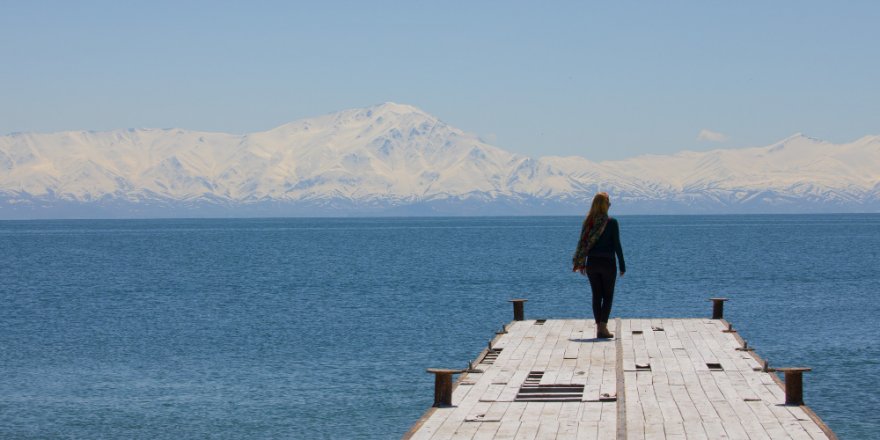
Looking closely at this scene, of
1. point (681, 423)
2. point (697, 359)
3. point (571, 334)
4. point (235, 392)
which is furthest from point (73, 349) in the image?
point (681, 423)

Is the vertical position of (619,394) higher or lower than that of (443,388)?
lower

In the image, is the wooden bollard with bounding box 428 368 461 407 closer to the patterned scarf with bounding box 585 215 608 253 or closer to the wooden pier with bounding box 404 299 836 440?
the wooden pier with bounding box 404 299 836 440

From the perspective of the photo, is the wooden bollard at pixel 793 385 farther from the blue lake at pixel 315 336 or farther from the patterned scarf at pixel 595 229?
the blue lake at pixel 315 336

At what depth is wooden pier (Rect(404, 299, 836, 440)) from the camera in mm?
12633

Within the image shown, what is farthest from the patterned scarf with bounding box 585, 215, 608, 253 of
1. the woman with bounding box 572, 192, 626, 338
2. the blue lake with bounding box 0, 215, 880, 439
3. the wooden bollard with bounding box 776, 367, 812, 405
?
the blue lake with bounding box 0, 215, 880, 439

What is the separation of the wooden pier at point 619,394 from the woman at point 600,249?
3.44 ft

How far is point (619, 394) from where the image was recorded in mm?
14391

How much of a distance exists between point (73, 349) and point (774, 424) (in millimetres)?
30309

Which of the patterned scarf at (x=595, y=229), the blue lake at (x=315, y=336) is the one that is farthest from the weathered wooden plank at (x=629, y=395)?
the blue lake at (x=315, y=336)

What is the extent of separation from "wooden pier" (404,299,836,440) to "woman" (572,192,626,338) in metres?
1.05

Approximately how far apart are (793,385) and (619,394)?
206 centimetres

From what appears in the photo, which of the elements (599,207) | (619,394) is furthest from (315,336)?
(619,394)

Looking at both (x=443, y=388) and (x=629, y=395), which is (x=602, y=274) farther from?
(x=443, y=388)

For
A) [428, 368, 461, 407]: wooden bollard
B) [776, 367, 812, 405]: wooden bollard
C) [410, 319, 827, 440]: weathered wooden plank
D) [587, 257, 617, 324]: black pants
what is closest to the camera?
[410, 319, 827, 440]: weathered wooden plank
